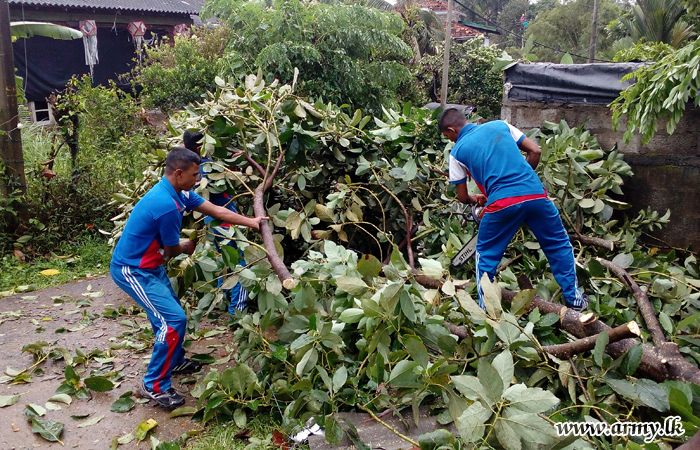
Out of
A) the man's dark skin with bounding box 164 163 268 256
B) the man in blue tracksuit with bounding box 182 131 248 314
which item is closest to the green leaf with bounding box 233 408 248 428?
the man's dark skin with bounding box 164 163 268 256

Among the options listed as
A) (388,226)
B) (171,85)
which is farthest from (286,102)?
(171,85)

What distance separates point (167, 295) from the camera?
3281 mm

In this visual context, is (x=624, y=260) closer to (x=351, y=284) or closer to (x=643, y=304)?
(x=643, y=304)

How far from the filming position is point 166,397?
10.5 feet

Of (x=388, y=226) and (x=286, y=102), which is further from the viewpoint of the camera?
(x=388, y=226)

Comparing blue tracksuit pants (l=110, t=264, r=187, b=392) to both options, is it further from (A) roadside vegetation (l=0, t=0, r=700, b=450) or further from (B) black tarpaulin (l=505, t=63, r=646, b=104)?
(B) black tarpaulin (l=505, t=63, r=646, b=104)

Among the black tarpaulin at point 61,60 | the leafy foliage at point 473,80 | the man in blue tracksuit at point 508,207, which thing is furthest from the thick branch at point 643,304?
the leafy foliage at point 473,80

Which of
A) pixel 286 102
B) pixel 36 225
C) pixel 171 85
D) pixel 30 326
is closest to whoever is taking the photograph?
pixel 286 102

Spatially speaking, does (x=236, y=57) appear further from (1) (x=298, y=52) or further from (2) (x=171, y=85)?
(2) (x=171, y=85)

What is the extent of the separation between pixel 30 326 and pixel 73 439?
6.37 feet

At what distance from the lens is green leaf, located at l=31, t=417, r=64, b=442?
9.44 ft

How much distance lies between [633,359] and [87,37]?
13.8 metres

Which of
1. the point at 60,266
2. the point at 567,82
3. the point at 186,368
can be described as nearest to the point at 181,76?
the point at 60,266

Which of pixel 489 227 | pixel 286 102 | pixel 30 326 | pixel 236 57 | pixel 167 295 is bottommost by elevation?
pixel 30 326
